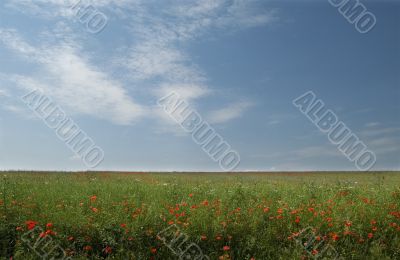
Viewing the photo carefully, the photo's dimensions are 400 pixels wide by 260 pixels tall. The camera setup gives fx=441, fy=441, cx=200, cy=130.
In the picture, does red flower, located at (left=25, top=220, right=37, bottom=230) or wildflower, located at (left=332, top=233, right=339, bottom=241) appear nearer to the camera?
red flower, located at (left=25, top=220, right=37, bottom=230)

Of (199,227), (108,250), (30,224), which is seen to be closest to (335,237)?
(199,227)

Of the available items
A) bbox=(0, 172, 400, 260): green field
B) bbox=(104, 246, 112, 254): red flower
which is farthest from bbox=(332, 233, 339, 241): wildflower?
bbox=(104, 246, 112, 254): red flower

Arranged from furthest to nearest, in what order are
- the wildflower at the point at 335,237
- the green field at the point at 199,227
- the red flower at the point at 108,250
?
the wildflower at the point at 335,237 → the green field at the point at 199,227 → the red flower at the point at 108,250

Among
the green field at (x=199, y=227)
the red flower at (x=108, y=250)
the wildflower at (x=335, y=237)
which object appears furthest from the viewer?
the wildflower at (x=335, y=237)

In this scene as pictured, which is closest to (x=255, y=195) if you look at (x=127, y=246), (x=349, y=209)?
(x=349, y=209)

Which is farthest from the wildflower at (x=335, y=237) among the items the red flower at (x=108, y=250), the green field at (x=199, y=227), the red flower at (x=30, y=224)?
the red flower at (x=30, y=224)

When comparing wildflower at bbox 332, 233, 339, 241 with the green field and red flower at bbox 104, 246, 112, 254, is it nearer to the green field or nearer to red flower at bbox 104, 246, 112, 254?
the green field

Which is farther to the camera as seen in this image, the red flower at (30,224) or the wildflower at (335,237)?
the wildflower at (335,237)

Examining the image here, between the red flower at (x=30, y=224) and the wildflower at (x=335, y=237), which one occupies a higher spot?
the wildflower at (x=335, y=237)

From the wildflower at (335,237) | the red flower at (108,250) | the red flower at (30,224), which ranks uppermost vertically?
the wildflower at (335,237)

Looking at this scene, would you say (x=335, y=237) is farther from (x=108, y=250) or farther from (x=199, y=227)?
(x=108, y=250)

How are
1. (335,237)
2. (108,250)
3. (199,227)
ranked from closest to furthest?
(108,250) < (335,237) < (199,227)

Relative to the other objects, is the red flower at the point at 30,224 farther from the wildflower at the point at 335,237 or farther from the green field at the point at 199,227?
the wildflower at the point at 335,237

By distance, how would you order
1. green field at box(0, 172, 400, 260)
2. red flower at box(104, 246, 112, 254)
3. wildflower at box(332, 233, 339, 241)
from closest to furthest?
red flower at box(104, 246, 112, 254) < green field at box(0, 172, 400, 260) < wildflower at box(332, 233, 339, 241)
